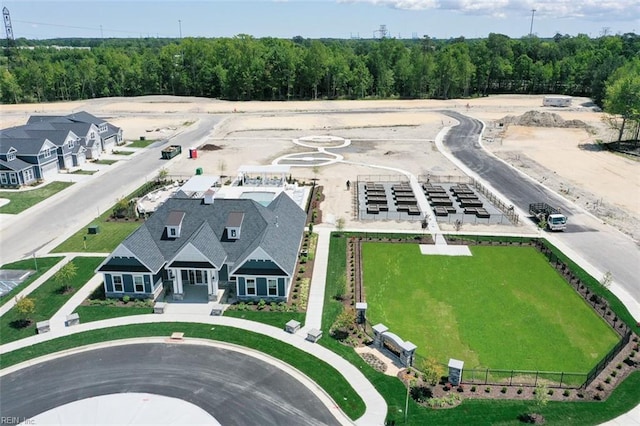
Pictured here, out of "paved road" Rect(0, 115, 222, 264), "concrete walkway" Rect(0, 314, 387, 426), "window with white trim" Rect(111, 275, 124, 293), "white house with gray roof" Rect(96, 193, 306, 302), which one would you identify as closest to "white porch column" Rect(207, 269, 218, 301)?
"white house with gray roof" Rect(96, 193, 306, 302)

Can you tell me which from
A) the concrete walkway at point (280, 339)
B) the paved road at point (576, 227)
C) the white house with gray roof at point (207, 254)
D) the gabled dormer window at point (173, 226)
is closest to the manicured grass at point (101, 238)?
the white house with gray roof at point (207, 254)

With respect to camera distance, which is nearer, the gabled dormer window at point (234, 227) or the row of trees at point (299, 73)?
the gabled dormer window at point (234, 227)

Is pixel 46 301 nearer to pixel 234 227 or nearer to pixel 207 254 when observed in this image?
pixel 207 254

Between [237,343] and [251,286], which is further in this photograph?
[251,286]

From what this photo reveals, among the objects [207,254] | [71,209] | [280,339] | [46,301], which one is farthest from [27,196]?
[280,339]

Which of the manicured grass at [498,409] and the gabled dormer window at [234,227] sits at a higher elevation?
the gabled dormer window at [234,227]

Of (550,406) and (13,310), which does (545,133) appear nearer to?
(550,406)

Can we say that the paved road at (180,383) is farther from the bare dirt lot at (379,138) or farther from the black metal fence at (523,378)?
the bare dirt lot at (379,138)
